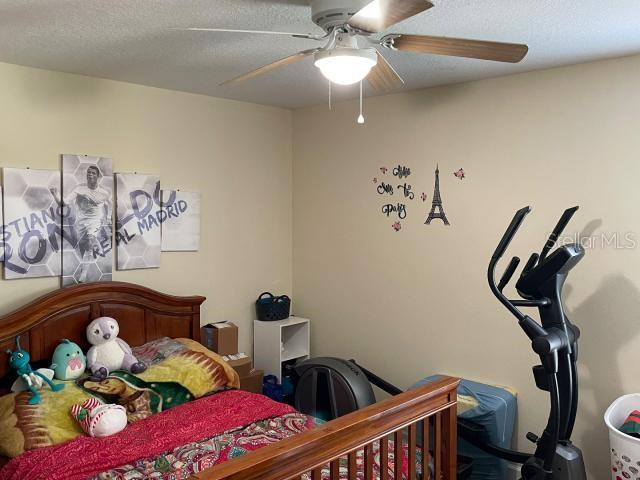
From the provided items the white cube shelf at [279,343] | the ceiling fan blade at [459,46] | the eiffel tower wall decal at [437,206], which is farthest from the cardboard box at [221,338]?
the ceiling fan blade at [459,46]

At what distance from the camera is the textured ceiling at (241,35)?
2.32m

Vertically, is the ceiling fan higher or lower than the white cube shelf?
higher

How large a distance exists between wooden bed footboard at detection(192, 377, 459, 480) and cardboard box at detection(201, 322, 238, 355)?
5.65ft

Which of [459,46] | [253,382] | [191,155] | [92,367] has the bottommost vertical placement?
[253,382]

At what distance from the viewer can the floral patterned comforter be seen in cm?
239

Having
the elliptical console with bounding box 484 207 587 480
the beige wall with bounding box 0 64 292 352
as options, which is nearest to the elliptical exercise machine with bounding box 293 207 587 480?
the elliptical console with bounding box 484 207 587 480

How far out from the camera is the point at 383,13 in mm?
1752

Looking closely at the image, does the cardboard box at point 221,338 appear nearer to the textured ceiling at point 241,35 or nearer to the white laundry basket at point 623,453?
→ the textured ceiling at point 241,35

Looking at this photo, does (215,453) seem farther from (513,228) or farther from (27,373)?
(513,228)

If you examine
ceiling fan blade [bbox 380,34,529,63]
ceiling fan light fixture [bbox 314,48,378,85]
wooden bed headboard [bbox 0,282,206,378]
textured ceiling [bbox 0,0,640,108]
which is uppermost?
textured ceiling [bbox 0,0,640,108]

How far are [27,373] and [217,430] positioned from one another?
1.07 m

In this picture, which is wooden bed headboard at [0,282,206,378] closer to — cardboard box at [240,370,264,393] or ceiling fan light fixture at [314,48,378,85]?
cardboard box at [240,370,264,393]

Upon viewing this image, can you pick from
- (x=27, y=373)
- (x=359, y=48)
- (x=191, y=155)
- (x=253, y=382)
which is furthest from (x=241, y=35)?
(x=253, y=382)

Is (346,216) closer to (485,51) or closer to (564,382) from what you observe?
(564,382)
